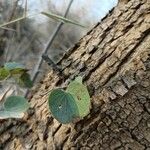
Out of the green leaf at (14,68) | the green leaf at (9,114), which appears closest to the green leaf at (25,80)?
the green leaf at (14,68)

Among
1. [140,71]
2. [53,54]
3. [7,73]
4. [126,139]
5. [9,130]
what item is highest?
[140,71]

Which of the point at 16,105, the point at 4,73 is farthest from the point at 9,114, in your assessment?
the point at 4,73

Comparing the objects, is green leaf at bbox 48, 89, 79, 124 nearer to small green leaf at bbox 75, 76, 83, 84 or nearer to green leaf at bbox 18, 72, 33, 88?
small green leaf at bbox 75, 76, 83, 84

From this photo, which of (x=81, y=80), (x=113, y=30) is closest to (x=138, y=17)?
(x=113, y=30)

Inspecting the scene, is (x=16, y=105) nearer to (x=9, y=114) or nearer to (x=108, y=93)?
(x=9, y=114)

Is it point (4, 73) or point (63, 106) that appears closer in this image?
point (63, 106)

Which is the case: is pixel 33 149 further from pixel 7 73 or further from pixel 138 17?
pixel 138 17
